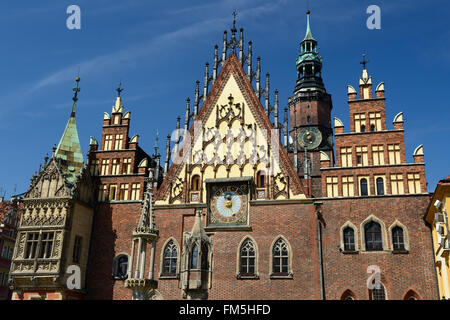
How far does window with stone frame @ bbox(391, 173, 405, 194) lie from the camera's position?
26141 mm

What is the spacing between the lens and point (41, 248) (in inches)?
1086

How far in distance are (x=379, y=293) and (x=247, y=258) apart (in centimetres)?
707

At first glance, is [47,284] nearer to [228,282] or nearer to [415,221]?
[228,282]

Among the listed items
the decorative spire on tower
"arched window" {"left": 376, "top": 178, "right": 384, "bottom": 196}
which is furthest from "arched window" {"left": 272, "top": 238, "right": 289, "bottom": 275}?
the decorative spire on tower

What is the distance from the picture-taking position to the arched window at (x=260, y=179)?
92.9ft

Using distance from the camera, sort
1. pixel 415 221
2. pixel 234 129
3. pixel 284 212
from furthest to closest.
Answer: pixel 234 129
pixel 284 212
pixel 415 221

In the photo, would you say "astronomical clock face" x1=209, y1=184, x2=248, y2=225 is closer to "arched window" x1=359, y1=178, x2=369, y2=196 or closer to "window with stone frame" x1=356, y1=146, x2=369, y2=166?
"arched window" x1=359, y1=178, x2=369, y2=196

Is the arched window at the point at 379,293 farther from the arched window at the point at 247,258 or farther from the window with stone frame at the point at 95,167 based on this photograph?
the window with stone frame at the point at 95,167

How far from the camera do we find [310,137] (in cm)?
4259

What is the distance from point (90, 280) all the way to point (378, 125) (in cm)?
1884

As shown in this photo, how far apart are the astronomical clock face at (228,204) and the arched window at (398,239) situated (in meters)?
7.99
